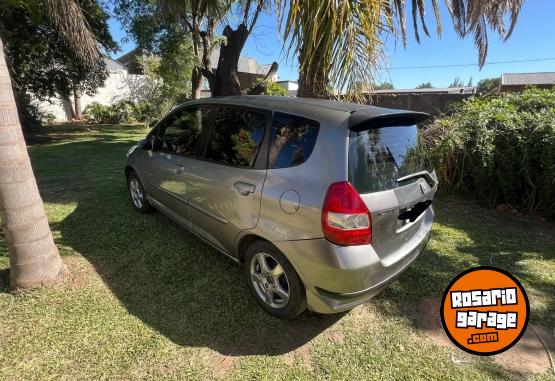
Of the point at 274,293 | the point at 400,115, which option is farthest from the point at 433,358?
the point at 400,115

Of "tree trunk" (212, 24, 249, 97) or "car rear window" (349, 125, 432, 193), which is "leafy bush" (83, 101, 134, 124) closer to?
"tree trunk" (212, 24, 249, 97)

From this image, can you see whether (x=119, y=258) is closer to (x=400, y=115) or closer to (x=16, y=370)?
(x=16, y=370)

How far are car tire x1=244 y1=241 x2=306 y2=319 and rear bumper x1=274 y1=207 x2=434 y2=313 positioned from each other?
9 cm

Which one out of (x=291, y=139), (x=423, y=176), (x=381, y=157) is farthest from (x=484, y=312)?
(x=291, y=139)

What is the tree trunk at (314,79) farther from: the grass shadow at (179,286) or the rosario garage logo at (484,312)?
the rosario garage logo at (484,312)

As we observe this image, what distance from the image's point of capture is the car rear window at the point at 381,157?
207cm

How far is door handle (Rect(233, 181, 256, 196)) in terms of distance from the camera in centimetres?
241

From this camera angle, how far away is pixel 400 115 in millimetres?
2352

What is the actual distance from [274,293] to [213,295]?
0.60 metres

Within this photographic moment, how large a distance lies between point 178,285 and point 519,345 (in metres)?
2.75

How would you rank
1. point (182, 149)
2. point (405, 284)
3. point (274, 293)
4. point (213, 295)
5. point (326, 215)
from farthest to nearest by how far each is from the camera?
point (182, 149) → point (405, 284) → point (213, 295) → point (274, 293) → point (326, 215)

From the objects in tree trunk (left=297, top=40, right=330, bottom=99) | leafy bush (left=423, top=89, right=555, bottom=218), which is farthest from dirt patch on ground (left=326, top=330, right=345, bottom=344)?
leafy bush (left=423, top=89, right=555, bottom=218)

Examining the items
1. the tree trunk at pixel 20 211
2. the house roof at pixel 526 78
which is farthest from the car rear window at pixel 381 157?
the house roof at pixel 526 78

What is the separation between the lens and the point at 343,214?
6.48ft
